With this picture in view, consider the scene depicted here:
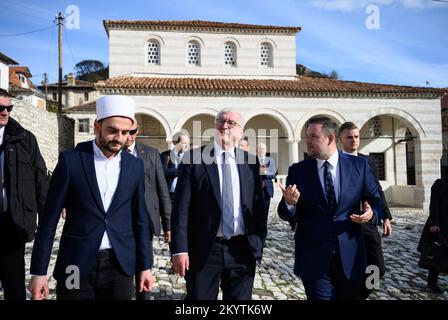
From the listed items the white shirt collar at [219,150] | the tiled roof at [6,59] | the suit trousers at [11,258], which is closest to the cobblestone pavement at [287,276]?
the suit trousers at [11,258]

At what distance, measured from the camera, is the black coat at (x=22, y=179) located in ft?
11.7

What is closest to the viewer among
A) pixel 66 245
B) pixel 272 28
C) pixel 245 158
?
pixel 66 245

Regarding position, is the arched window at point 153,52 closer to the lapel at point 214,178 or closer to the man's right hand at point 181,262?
the lapel at point 214,178

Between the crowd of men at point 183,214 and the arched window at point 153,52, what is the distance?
18332mm

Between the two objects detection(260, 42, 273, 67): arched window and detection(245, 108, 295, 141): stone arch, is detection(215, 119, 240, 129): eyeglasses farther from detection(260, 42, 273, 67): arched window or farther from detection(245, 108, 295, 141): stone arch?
detection(260, 42, 273, 67): arched window

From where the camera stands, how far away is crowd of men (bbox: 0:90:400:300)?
2.53m

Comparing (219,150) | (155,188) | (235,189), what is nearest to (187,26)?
(155,188)

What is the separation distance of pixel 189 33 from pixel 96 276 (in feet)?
67.5

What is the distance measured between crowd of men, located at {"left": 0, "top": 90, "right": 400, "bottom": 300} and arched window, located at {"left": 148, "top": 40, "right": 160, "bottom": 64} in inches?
722

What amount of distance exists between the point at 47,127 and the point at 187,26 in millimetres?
10218

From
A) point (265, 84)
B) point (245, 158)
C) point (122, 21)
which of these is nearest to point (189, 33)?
point (122, 21)

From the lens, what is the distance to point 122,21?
66.7 feet

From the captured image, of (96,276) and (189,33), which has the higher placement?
(189,33)
